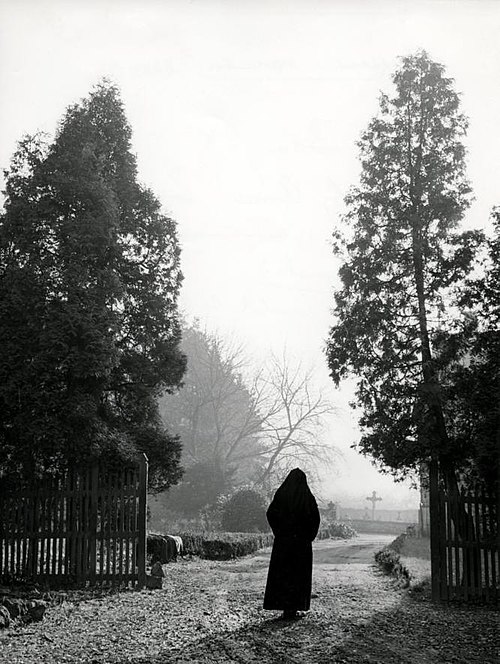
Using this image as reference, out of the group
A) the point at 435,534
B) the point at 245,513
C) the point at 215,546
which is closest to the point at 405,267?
the point at 435,534

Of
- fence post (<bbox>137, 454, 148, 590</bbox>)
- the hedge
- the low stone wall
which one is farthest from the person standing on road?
the low stone wall

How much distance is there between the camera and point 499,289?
1277 centimetres

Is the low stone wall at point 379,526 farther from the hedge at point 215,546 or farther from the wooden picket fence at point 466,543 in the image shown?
the wooden picket fence at point 466,543

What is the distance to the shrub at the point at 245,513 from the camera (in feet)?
95.8

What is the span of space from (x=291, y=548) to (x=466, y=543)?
12.1ft

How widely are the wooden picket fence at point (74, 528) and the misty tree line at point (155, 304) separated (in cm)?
146

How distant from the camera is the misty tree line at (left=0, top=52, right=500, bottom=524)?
42.8 ft

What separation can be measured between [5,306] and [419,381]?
848 centimetres

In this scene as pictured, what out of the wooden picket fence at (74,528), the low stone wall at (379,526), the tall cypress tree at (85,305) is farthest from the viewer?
the low stone wall at (379,526)

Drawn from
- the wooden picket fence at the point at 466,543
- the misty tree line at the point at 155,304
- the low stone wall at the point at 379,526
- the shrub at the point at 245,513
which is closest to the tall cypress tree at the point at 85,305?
the misty tree line at the point at 155,304

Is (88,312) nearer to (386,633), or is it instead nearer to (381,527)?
(386,633)

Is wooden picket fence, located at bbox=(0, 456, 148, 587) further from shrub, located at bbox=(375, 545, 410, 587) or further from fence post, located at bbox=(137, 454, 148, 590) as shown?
shrub, located at bbox=(375, 545, 410, 587)

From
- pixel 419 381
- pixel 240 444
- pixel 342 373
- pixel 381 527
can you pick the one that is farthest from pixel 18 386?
pixel 381 527

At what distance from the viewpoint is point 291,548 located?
904 centimetres
